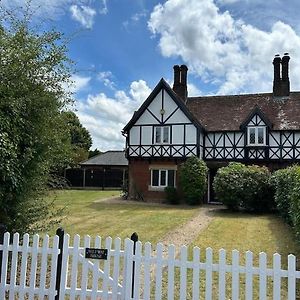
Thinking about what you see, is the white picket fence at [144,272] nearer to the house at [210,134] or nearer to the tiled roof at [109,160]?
the house at [210,134]

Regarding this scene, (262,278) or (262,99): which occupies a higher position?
(262,99)

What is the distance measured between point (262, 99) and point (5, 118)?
24.0 m

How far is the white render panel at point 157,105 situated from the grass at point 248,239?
1088 centimetres

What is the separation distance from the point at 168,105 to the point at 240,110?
564 centimetres

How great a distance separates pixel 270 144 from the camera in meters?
23.7

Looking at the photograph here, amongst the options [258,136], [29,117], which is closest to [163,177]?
[258,136]

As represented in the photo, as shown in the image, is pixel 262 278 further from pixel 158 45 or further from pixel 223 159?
pixel 223 159

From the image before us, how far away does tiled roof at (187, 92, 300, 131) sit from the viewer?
24266 millimetres

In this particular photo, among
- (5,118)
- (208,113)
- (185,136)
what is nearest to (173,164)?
(185,136)

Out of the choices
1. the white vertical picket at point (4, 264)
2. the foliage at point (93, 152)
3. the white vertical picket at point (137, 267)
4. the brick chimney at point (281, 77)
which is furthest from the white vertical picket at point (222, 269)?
the foliage at point (93, 152)

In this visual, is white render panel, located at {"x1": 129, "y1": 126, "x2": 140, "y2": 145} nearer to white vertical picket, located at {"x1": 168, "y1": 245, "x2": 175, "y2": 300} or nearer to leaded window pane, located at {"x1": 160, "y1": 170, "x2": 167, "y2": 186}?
leaded window pane, located at {"x1": 160, "y1": 170, "x2": 167, "y2": 186}

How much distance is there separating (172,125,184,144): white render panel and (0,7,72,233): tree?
1799 cm

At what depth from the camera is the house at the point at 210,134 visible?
77.6 ft

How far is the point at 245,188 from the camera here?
18.7 m
